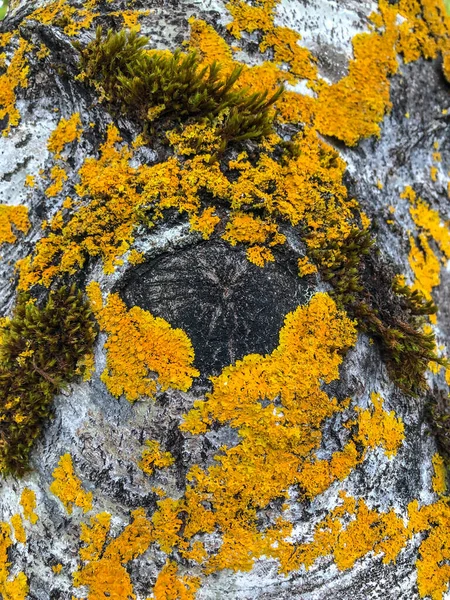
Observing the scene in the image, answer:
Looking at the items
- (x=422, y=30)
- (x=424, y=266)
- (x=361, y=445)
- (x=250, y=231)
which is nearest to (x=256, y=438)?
(x=361, y=445)

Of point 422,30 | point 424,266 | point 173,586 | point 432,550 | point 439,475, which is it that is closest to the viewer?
point 173,586

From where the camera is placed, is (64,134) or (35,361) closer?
(35,361)

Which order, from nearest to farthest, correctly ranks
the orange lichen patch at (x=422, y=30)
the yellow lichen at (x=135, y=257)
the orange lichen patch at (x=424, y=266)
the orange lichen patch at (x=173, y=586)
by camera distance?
the orange lichen patch at (x=173, y=586) → the yellow lichen at (x=135, y=257) → the orange lichen patch at (x=424, y=266) → the orange lichen patch at (x=422, y=30)

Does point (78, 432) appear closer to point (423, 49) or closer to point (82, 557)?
point (82, 557)

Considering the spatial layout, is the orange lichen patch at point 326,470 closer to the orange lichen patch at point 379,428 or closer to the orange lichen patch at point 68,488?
the orange lichen patch at point 379,428

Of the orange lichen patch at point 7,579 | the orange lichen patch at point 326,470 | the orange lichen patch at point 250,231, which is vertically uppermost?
the orange lichen patch at point 250,231

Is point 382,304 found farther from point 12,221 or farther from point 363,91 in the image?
point 12,221

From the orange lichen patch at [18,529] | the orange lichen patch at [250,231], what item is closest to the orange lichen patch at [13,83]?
the orange lichen patch at [250,231]
